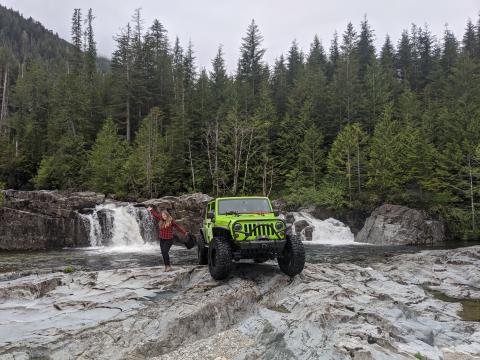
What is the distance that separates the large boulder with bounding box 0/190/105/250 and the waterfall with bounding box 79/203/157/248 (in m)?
0.73

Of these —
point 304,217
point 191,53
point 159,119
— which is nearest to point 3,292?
point 304,217

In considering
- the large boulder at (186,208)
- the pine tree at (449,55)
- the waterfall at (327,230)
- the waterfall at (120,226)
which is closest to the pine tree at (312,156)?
the waterfall at (327,230)

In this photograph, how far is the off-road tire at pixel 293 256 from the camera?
10.2m

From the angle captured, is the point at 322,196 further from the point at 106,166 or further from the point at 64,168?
the point at 64,168

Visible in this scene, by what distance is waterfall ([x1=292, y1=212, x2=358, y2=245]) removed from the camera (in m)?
32.5

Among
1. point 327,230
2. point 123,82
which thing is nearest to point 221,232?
point 327,230

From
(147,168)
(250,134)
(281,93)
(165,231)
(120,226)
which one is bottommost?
(120,226)

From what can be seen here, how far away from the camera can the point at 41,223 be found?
93.0ft

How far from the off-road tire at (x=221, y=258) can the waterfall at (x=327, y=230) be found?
22.7 m

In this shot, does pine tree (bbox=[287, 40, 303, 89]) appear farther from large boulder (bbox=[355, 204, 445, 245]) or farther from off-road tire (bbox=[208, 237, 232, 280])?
off-road tire (bbox=[208, 237, 232, 280])

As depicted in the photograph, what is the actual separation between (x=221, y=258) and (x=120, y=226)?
2257 cm

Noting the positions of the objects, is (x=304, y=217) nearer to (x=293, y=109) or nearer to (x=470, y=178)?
(x=470, y=178)

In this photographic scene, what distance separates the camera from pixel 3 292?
1032 cm

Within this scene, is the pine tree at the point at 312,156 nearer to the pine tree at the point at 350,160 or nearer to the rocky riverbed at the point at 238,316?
the pine tree at the point at 350,160
